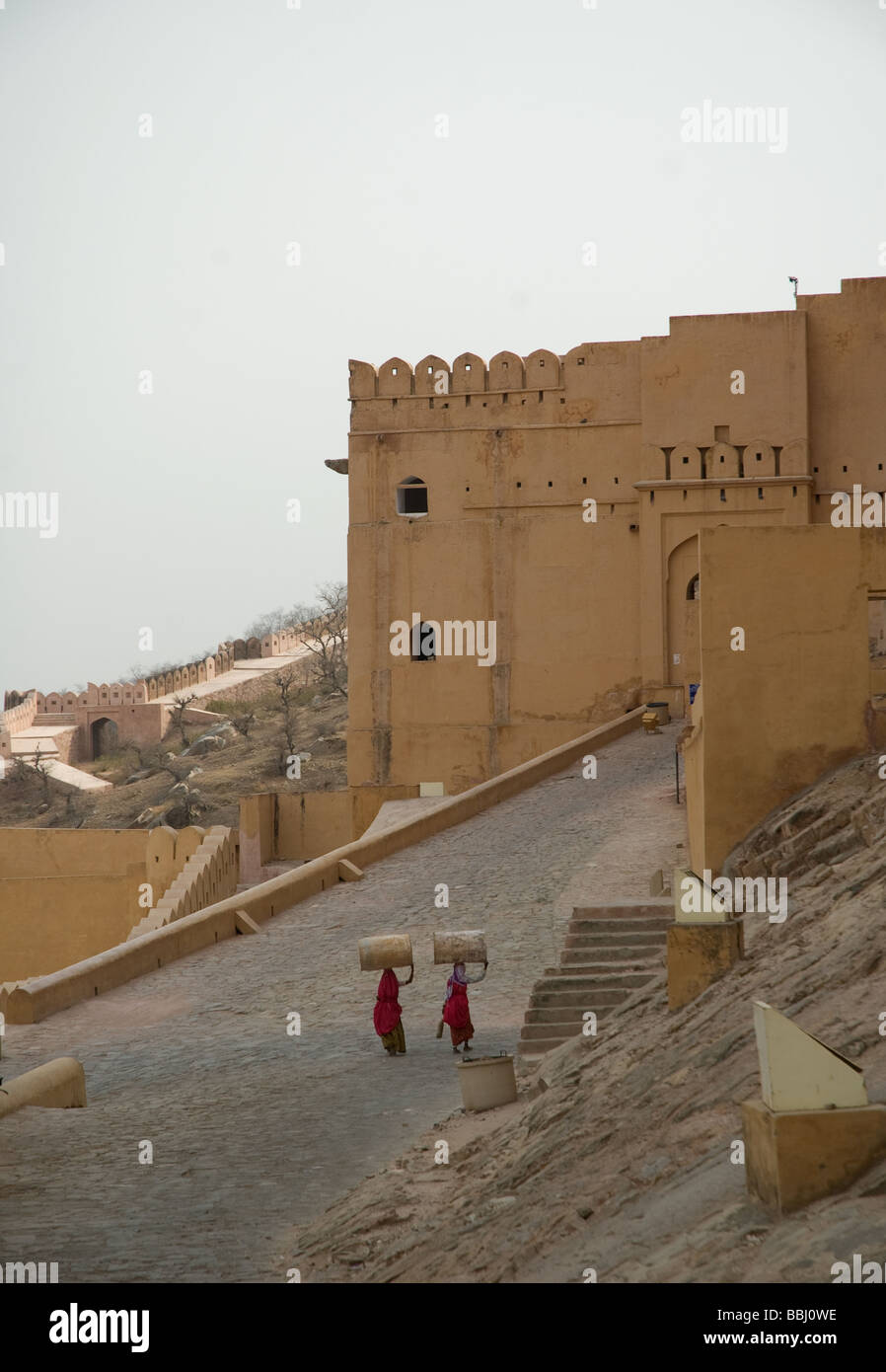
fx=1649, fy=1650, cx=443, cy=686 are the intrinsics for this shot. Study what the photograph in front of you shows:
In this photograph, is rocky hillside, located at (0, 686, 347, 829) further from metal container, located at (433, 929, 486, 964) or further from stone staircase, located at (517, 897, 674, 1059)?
metal container, located at (433, 929, 486, 964)

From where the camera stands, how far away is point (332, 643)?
6950cm

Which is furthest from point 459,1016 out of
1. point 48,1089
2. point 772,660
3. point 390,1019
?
point 772,660

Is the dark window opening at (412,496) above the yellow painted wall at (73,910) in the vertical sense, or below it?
above

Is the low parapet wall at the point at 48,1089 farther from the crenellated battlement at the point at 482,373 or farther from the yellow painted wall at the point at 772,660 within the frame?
the crenellated battlement at the point at 482,373

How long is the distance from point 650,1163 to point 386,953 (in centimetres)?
646

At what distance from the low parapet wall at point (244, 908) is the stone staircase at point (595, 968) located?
4.86 meters

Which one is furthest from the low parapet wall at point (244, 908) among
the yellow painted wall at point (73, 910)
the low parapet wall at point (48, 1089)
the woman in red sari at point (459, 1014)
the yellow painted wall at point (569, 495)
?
the yellow painted wall at point (73, 910)

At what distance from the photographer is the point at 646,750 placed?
2548cm

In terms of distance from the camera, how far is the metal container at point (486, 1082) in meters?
9.80

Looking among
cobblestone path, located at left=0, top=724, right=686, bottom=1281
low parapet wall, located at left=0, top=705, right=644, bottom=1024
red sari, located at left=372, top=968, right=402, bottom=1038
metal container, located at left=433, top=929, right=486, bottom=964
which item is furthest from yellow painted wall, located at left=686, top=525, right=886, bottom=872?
low parapet wall, located at left=0, top=705, right=644, bottom=1024

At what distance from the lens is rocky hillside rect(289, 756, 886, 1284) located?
17.3ft

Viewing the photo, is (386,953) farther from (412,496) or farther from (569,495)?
(412,496)
